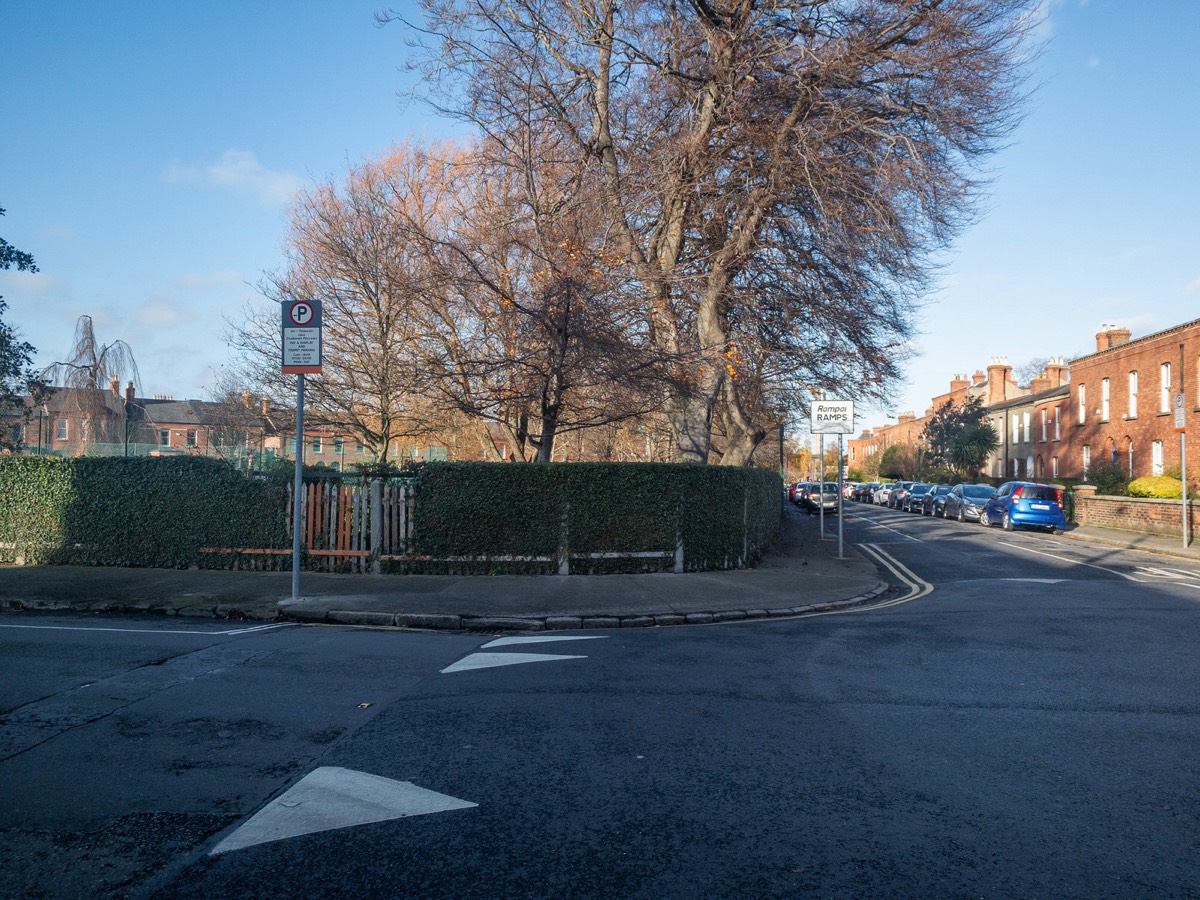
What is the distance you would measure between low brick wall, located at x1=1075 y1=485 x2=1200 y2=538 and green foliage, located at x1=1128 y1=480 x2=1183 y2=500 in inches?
32.9

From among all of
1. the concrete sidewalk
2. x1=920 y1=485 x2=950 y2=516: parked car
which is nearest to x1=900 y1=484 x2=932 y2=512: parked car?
x1=920 y1=485 x2=950 y2=516: parked car

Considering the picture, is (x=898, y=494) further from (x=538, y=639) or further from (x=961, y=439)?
(x=538, y=639)

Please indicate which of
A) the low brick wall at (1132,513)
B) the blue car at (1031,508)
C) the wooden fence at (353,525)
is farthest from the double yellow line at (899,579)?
the low brick wall at (1132,513)

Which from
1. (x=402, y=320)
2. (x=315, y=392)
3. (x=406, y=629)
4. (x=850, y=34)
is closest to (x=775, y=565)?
(x=406, y=629)

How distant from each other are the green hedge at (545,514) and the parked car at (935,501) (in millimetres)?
29356

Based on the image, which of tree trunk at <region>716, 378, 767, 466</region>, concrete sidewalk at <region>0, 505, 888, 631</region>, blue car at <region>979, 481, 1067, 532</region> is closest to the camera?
concrete sidewalk at <region>0, 505, 888, 631</region>

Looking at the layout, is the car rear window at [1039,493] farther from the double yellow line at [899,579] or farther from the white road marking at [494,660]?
the white road marking at [494,660]

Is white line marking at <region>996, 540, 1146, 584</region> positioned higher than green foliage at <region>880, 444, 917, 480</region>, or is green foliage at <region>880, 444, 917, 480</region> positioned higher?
green foliage at <region>880, 444, 917, 480</region>

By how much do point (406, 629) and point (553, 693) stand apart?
4015mm

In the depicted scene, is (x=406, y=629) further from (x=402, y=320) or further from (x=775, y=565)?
(x=402, y=320)

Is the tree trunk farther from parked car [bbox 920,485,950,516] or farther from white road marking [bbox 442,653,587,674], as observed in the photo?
parked car [bbox 920,485,950,516]

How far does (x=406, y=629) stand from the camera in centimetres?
983

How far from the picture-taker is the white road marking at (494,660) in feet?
23.8

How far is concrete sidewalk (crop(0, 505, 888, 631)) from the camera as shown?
10.2 m
